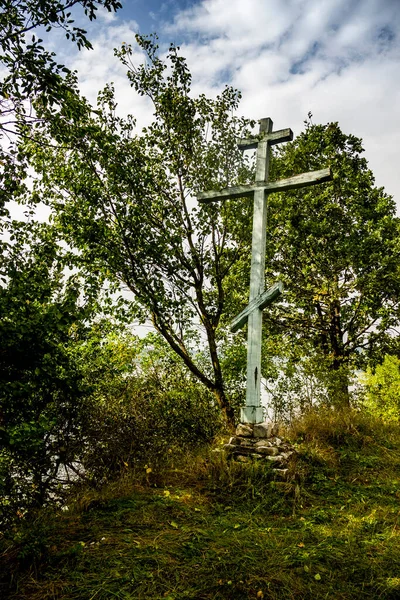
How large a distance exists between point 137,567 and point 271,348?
1055 centimetres

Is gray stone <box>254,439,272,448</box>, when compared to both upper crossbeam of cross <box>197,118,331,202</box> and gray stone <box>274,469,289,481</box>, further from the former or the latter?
upper crossbeam of cross <box>197,118,331,202</box>

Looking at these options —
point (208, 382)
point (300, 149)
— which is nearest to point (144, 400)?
point (208, 382)

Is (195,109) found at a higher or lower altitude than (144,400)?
higher

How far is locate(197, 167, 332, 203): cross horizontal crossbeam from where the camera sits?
595 centimetres

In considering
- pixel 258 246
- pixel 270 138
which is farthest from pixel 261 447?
pixel 270 138

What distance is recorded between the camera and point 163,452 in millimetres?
6246

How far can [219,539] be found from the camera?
3.51 meters

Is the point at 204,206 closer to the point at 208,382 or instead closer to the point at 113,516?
the point at 208,382

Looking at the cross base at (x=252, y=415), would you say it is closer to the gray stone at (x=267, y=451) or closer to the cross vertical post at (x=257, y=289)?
the cross vertical post at (x=257, y=289)

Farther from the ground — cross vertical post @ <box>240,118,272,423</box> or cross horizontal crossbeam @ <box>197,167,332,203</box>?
cross horizontal crossbeam @ <box>197,167,332,203</box>

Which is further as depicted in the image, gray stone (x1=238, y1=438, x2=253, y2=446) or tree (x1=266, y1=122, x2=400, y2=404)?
tree (x1=266, y1=122, x2=400, y2=404)

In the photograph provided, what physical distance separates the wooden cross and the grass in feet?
3.28

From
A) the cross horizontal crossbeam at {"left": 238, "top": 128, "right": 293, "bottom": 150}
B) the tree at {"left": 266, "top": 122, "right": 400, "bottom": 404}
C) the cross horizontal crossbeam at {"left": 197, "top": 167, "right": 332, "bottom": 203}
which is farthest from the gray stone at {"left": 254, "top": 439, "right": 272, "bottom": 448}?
the tree at {"left": 266, "top": 122, "right": 400, "bottom": 404}

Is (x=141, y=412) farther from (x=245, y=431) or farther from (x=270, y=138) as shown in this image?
(x=270, y=138)
